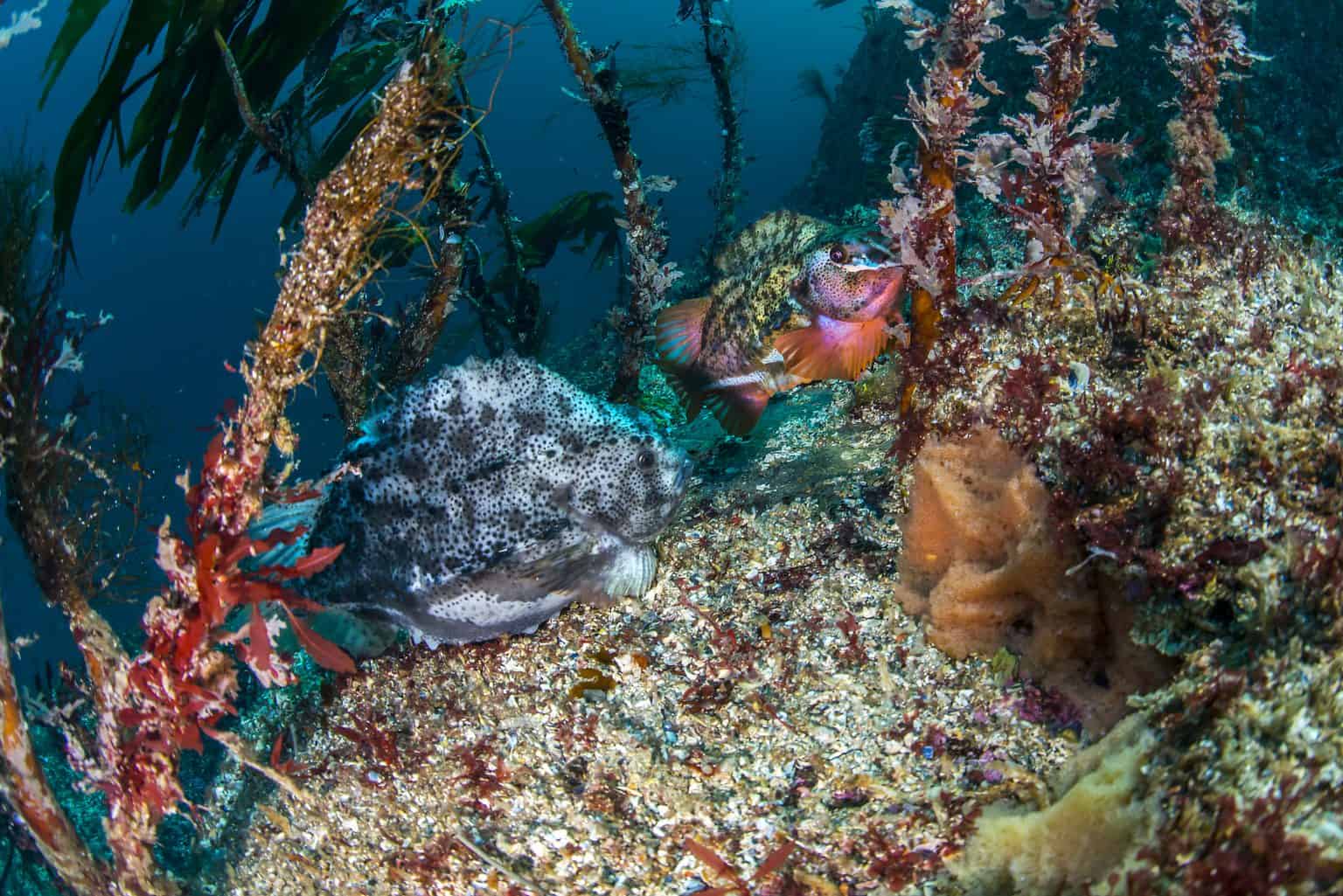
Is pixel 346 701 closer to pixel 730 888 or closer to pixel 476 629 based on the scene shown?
pixel 476 629

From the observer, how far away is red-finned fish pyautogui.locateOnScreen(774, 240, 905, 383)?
3264mm

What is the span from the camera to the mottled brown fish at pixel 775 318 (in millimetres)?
3326

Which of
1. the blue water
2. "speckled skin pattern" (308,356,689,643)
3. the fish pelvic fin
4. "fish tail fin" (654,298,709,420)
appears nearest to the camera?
"speckled skin pattern" (308,356,689,643)

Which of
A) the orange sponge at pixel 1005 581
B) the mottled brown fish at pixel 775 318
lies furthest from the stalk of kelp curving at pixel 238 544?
the orange sponge at pixel 1005 581

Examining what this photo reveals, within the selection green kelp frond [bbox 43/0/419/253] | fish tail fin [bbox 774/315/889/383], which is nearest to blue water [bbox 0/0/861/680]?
green kelp frond [bbox 43/0/419/253]

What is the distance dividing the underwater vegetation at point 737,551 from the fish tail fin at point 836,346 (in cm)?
2

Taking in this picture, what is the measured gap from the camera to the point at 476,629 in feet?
10.3

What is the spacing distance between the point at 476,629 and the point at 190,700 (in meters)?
1.11

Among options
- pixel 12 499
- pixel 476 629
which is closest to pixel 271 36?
pixel 12 499

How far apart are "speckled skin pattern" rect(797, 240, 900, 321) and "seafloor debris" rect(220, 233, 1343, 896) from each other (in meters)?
0.56

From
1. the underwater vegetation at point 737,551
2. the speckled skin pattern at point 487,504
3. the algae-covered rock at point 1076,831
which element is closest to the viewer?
the algae-covered rock at point 1076,831

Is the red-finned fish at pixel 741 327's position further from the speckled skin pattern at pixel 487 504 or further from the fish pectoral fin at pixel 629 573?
the fish pectoral fin at pixel 629 573

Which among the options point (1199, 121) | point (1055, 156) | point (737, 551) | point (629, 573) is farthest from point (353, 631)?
point (1199, 121)

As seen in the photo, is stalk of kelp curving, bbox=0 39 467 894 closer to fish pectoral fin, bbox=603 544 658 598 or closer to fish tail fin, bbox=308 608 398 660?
fish tail fin, bbox=308 608 398 660
